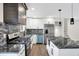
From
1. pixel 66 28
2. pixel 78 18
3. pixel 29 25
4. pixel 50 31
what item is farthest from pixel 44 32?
pixel 78 18

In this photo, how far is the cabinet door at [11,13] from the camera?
317cm

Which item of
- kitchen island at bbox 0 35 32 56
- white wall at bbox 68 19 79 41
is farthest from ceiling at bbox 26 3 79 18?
kitchen island at bbox 0 35 32 56

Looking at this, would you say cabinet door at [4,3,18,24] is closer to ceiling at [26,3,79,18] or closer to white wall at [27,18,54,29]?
ceiling at [26,3,79,18]

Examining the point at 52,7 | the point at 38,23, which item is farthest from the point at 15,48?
the point at 38,23

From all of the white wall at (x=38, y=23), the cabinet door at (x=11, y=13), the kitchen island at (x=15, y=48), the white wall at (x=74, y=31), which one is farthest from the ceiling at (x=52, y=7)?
the white wall at (x=38, y=23)

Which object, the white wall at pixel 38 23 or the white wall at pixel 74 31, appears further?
the white wall at pixel 38 23

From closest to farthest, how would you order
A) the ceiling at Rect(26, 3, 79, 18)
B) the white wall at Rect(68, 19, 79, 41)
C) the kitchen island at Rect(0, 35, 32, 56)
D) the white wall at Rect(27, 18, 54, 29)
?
the kitchen island at Rect(0, 35, 32, 56) → the ceiling at Rect(26, 3, 79, 18) → the white wall at Rect(68, 19, 79, 41) → the white wall at Rect(27, 18, 54, 29)

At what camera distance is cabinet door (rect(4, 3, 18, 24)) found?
10.4 ft

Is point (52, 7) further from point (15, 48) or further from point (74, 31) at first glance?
point (15, 48)

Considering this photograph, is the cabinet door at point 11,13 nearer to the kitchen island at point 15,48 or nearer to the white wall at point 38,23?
the kitchen island at point 15,48

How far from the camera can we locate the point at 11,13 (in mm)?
3197

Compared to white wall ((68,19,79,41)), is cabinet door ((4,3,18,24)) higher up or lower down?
higher up

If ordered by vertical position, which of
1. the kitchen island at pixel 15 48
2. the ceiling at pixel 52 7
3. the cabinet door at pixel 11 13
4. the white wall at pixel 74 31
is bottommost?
the kitchen island at pixel 15 48

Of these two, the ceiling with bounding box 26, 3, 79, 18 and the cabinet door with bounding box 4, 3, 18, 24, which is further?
the ceiling with bounding box 26, 3, 79, 18
